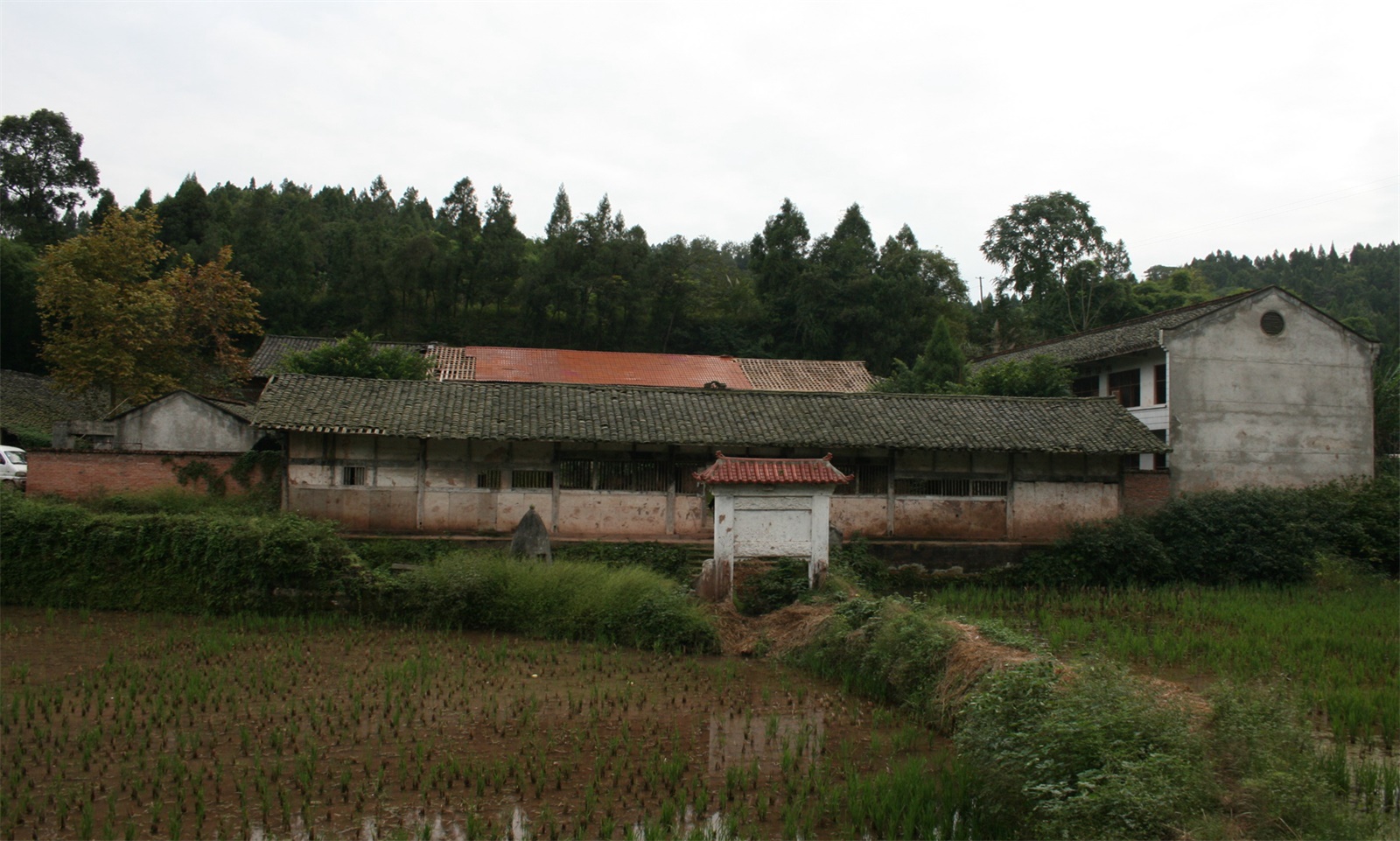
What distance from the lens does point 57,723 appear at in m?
9.02

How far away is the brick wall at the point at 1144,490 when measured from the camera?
2041cm

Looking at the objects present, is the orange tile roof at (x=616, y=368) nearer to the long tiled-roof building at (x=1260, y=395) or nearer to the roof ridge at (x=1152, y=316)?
the roof ridge at (x=1152, y=316)

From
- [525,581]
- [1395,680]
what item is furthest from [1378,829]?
[525,581]

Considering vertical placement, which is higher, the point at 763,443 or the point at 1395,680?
the point at 763,443

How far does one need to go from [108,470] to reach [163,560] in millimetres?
5250

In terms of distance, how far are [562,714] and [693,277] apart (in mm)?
38127

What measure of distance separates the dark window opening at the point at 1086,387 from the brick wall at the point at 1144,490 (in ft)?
22.9

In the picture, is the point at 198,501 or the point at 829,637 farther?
the point at 198,501

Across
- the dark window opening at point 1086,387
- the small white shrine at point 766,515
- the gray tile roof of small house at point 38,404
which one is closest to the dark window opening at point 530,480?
the small white shrine at point 766,515

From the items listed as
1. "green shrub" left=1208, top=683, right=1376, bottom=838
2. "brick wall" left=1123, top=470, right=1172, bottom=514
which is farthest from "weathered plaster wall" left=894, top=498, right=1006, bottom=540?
"green shrub" left=1208, top=683, right=1376, bottom=838

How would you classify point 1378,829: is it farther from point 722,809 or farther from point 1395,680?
point 1395,680

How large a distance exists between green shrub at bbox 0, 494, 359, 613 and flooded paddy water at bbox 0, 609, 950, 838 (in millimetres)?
1673

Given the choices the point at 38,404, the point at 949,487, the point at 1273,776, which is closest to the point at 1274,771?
the point at 1273,776

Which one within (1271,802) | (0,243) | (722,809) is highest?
(0,243)
